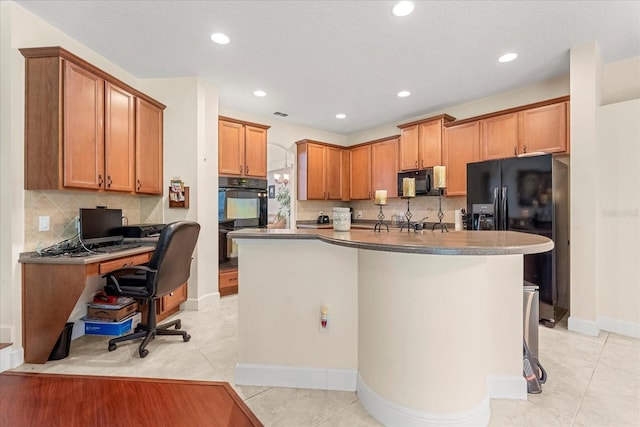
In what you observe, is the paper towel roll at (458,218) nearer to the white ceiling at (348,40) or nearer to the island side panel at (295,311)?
the white ceiling at (348,40)

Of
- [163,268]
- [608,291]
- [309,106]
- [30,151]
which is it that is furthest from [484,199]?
[30,151]

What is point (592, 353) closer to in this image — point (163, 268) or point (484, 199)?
point (484, 199)

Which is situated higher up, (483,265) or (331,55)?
(331,55)

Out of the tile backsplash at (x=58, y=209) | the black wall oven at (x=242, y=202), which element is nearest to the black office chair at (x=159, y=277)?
the tile backsplash at (x=58, y=209)

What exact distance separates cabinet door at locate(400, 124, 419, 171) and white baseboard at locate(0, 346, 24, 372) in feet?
16.2

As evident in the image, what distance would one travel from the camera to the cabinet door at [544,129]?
334 cm

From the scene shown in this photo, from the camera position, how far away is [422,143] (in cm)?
467

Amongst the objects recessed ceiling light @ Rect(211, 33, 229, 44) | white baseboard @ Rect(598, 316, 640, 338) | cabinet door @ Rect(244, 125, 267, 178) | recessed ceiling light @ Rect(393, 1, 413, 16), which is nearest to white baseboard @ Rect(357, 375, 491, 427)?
white baseboard @ Rect(598, 316, 640, 338)

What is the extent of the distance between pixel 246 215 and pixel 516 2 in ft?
12.3

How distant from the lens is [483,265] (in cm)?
162

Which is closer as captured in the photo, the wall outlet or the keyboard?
the wall outlet

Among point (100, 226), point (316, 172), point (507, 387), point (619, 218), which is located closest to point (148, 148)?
point (100, 226)

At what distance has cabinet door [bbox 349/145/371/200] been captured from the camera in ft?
18.5

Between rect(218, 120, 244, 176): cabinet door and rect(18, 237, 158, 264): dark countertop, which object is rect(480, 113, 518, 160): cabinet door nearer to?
rect(218, 120, 244, 176): cabinet door
